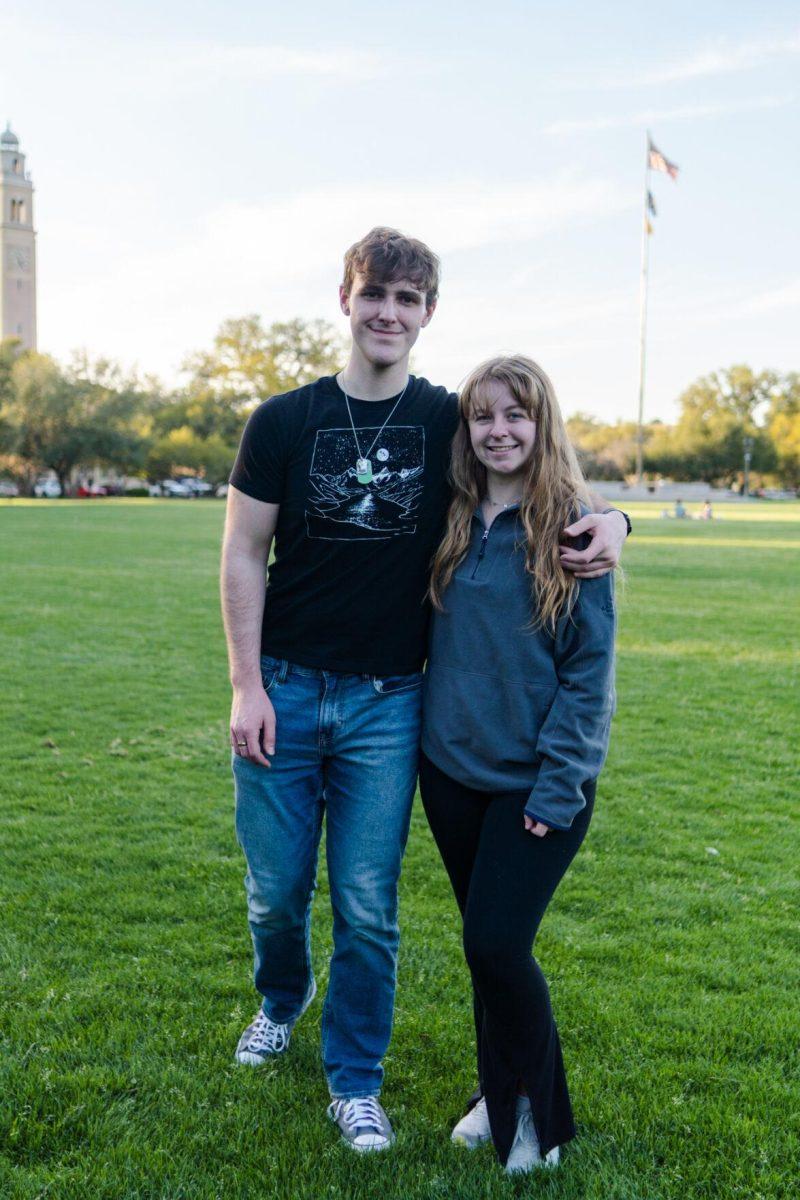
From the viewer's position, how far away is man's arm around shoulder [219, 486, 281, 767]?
116 inches

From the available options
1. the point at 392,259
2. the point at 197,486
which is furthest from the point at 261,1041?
the point at 197,486

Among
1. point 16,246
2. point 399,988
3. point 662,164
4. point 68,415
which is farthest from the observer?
point 16,246

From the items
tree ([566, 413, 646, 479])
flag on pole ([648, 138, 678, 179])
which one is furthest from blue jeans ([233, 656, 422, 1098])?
tree ([566, 413, 646, 479])

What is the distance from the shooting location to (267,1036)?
3.39 metres

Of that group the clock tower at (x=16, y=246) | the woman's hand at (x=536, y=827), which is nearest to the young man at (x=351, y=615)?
the woman's hand at (x=536, y=827)

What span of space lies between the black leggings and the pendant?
0.82 metres

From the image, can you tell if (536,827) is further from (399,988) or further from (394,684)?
(399,988)

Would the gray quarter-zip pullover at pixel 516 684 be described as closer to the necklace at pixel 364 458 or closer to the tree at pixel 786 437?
the necklace at pixel 364 458

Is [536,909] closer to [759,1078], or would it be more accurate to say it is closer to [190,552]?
[759,1078]

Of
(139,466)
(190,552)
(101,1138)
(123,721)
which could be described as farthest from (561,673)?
(139,466)

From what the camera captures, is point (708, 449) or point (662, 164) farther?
point (708, 449)

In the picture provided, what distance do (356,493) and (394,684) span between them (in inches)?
22.1

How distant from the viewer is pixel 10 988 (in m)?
3.80

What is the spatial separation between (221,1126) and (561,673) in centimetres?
169
